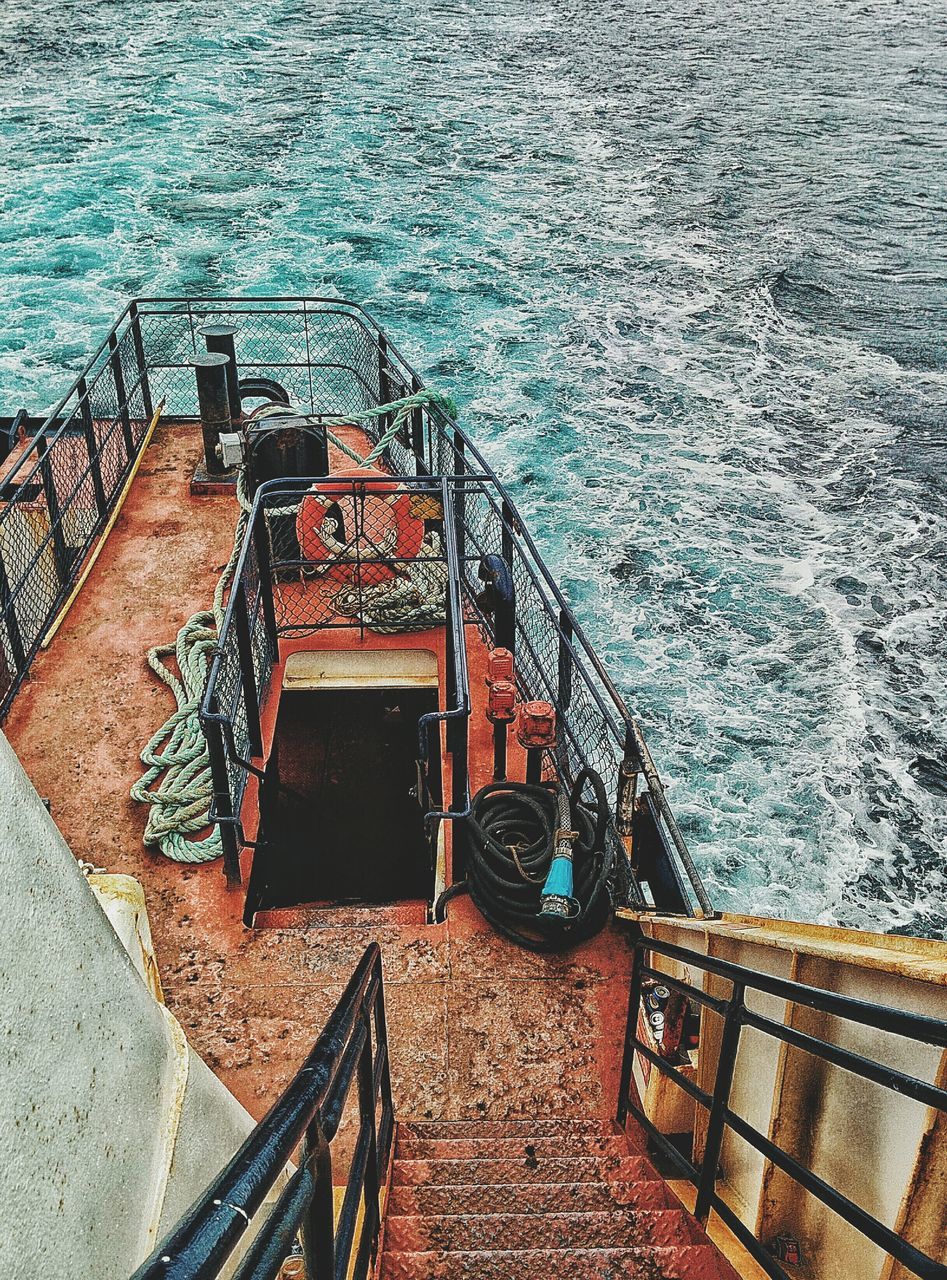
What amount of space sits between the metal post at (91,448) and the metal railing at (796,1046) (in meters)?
7.13

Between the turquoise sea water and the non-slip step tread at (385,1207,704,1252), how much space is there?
311 inches

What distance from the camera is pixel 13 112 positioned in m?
32.5

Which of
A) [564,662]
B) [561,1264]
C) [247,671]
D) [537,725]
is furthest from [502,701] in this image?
[561,1264]

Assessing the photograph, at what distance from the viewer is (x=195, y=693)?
7527mm

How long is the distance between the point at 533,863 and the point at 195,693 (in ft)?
10.0

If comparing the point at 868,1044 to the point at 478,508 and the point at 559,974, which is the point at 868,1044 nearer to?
the point at 559,974

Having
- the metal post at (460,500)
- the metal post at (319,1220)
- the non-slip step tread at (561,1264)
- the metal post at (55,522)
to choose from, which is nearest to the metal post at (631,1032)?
the non-slip step tread at (561,1264)

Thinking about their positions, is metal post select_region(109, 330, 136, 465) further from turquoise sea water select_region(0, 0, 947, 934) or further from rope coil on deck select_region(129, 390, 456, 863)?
turquoise sea water select_region(0, 0, 947, 934)

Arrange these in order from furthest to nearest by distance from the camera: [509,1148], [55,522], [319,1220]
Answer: [55,522] < [509,1148] < [319,1220]

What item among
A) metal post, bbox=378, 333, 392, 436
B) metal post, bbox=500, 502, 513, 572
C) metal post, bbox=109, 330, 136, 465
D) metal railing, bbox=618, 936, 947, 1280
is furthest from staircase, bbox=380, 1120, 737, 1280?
metal post, bbox=109, 330, 136, 465

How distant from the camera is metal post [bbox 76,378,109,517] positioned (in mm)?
9102

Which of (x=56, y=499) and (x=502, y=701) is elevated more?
(x=56, y=499)

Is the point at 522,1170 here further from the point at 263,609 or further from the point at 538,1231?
the point at 263,609

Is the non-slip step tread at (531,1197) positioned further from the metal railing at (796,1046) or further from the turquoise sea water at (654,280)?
the turquoise sea water at (654,280)
